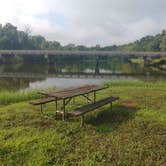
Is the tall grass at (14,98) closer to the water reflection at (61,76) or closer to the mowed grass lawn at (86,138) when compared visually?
the mowed grass lawn at (86,138)

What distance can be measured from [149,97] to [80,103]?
3822mm

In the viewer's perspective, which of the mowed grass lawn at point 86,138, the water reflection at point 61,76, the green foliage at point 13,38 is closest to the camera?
the mowed grass lawn at point 86,138

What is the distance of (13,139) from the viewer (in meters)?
6.49

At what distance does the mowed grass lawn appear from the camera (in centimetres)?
548

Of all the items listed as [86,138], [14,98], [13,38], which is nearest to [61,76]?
[14,98]

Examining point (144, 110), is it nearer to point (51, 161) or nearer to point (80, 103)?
point (80, 103)

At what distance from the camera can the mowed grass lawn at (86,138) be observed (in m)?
5.48

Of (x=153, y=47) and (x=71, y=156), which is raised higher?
(x=153, y=47)

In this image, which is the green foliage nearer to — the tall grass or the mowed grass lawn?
the tall grass

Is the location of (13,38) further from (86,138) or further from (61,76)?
(86,138)

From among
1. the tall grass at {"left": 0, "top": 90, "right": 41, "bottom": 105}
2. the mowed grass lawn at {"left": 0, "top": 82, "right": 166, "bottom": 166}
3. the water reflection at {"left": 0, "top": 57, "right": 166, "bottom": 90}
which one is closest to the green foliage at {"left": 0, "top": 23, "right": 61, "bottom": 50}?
the water reflection at {"left": 0, "top": 57, "right": 166, "bottom": 90}

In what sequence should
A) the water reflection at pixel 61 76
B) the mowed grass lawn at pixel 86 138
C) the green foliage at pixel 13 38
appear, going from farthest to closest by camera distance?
the green foliage at pixel 13 38, the water reflection at pixel 61 76, the mowed grass lawn at pixel 86 138

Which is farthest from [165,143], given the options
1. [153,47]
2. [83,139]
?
[153,47]

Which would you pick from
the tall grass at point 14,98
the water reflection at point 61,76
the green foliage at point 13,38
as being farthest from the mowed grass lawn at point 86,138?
the green foliage at point 13,38
